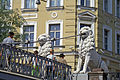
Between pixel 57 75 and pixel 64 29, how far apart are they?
57.9 ft

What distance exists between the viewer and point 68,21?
37062 millimetres

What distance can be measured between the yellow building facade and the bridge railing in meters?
16.6

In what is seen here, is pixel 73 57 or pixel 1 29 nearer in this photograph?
pixel 1 29

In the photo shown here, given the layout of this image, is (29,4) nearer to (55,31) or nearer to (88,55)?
(55,31)

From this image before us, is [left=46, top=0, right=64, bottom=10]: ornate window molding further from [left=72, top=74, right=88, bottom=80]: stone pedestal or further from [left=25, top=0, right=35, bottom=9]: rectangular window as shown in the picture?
[left=72, top=74, right=88, bottom=80]: stone pedestal

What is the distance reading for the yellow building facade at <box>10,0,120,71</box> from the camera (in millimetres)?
36844

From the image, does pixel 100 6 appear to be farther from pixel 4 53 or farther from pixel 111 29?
pixel 4 53

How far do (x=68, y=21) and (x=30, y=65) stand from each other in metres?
19.0

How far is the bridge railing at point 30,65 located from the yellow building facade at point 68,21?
16.6m

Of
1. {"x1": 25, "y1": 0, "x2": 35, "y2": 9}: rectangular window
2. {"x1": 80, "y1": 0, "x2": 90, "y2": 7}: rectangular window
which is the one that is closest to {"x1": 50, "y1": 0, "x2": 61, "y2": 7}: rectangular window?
{"x1": 25, "y1": 0, "x2": 35, "y2": 9}: rectangular window

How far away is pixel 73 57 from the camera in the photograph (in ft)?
120

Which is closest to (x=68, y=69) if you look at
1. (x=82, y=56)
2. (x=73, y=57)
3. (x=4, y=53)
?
(x=82, y=56)

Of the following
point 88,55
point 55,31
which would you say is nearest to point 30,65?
point 88,55

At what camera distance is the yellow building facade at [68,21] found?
Answer: 121ft
